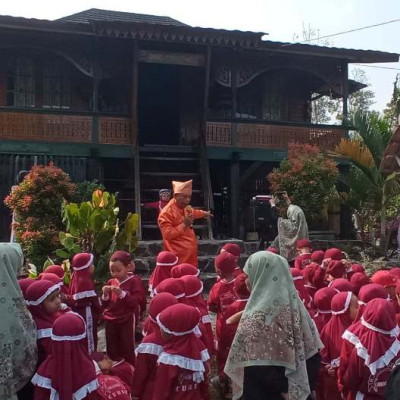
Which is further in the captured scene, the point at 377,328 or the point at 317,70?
the point at 317,70

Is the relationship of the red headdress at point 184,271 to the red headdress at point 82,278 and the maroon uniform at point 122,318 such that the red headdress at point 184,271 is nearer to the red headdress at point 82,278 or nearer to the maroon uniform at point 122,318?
the maroon uniform at point 122,318

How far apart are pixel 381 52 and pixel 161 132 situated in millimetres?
6401

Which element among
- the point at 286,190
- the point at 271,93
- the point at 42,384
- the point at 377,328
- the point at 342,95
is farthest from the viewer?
the point at 271,93

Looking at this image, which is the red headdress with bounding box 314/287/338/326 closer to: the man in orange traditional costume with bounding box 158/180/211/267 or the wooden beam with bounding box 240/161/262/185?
the man in orange traditional costume with bounding box 158/180/211/267

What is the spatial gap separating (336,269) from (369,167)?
648cm

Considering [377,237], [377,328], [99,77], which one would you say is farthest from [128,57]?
[377,328]

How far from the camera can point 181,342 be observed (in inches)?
130

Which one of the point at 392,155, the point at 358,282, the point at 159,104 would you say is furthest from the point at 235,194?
the point at 358,282

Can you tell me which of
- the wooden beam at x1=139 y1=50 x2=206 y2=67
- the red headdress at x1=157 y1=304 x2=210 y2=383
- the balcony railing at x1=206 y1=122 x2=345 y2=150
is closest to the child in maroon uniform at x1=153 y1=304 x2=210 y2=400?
the red headdress at x1=157 y1=304 x2=210 y2=383

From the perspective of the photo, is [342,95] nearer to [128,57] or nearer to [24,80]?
[128,57]

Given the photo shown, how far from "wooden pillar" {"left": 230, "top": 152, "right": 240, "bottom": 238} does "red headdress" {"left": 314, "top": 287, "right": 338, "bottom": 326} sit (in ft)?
27.2

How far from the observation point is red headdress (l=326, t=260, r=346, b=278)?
544 cm

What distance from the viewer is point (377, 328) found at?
3312 millimetres

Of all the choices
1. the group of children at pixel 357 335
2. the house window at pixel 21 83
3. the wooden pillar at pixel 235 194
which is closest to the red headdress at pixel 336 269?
the group of children at pixel 357 335
